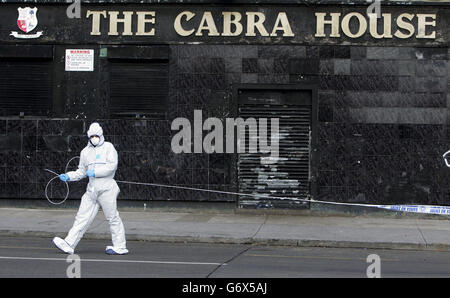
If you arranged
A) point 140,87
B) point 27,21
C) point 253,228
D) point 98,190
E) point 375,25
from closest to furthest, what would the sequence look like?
point 98,190 → point 253,228 → point 375,25 → point 140,87 → point 27,21

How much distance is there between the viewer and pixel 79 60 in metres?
16.0

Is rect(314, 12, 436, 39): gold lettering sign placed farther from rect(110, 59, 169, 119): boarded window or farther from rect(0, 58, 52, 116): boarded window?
rect(0, 58, 52, 116): boarded window

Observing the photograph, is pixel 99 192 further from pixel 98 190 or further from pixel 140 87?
pixel 140 87

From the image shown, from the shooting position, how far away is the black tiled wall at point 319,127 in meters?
15.4

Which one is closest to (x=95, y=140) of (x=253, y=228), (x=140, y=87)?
(x=253, y=228)

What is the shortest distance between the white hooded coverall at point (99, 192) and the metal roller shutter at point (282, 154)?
5.79m

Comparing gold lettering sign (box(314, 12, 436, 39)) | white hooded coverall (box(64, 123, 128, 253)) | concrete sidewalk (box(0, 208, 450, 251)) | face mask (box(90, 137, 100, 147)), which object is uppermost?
gold lettering sign (box(314, 12, 436, 39))

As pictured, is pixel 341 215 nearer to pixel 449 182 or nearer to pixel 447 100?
pixel 449 182

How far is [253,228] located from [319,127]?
11.2 feet

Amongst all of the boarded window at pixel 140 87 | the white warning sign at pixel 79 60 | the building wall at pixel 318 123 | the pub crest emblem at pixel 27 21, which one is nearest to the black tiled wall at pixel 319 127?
the building wall at pixel 318 123

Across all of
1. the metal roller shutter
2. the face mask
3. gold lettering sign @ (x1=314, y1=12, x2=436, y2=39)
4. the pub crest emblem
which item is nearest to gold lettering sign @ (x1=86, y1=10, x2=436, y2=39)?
gold lettering sign @ (x1=314, y1=12, x2=436, y2=39)

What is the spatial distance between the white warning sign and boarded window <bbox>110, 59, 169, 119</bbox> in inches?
21.3

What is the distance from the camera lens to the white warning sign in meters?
16.0

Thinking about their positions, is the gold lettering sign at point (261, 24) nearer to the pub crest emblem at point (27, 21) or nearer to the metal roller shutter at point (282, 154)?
Answer: the pub crest emblem at point (27, 21)
